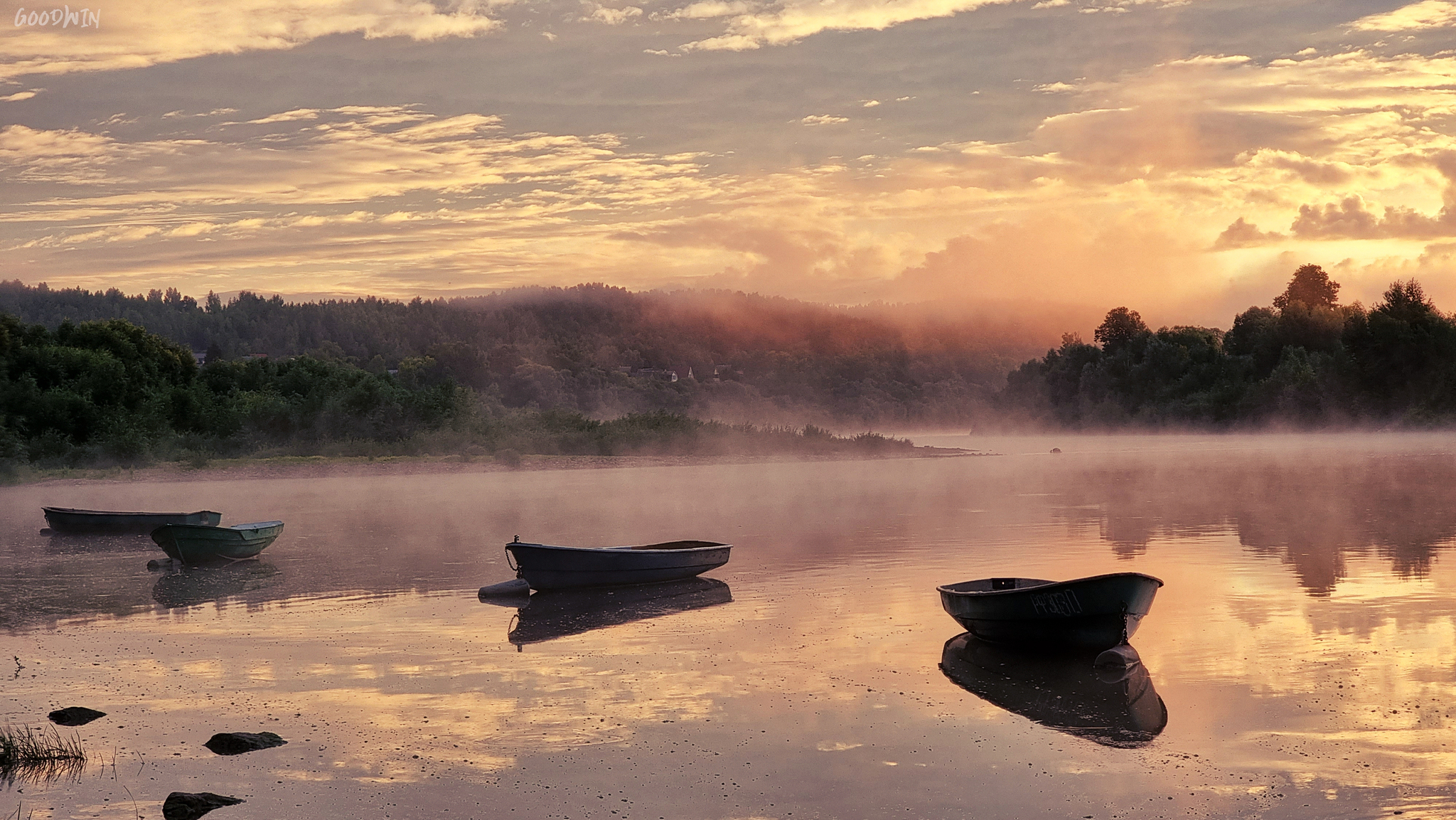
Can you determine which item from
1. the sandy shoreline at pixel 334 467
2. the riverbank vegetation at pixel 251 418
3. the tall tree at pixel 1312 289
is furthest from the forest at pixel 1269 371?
the sandy shoreline at pixel 334 467

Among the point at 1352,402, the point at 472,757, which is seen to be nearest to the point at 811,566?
the point at 472,757

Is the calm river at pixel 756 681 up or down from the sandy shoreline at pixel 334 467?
up

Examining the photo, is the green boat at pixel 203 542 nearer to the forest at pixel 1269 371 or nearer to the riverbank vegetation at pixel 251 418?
the riverbank vegetation at pixel 251 418

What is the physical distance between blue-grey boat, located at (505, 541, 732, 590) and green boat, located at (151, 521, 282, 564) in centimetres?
936

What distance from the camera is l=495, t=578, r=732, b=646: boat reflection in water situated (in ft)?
69.3

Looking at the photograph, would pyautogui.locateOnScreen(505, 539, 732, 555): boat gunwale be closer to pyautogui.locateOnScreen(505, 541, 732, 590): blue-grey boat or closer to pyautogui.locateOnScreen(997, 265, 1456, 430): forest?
pyautogui.locateOnScreen(505, 541, 732, 590): blue-grey boat

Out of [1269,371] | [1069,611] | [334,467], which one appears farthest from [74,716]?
[1269,371]

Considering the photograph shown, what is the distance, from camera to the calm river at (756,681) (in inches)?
459

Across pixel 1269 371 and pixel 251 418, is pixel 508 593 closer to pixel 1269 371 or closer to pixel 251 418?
pixel 251 418

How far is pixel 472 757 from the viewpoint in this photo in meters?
12.8

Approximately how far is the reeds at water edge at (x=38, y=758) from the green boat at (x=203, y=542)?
18058 mm

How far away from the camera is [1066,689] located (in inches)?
623

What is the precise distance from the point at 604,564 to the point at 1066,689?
37.5 feet

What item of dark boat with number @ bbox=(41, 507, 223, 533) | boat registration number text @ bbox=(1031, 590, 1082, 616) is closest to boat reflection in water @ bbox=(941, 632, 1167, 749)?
boat registration number text @ bbox=(1031, 590, 1082, 616)
